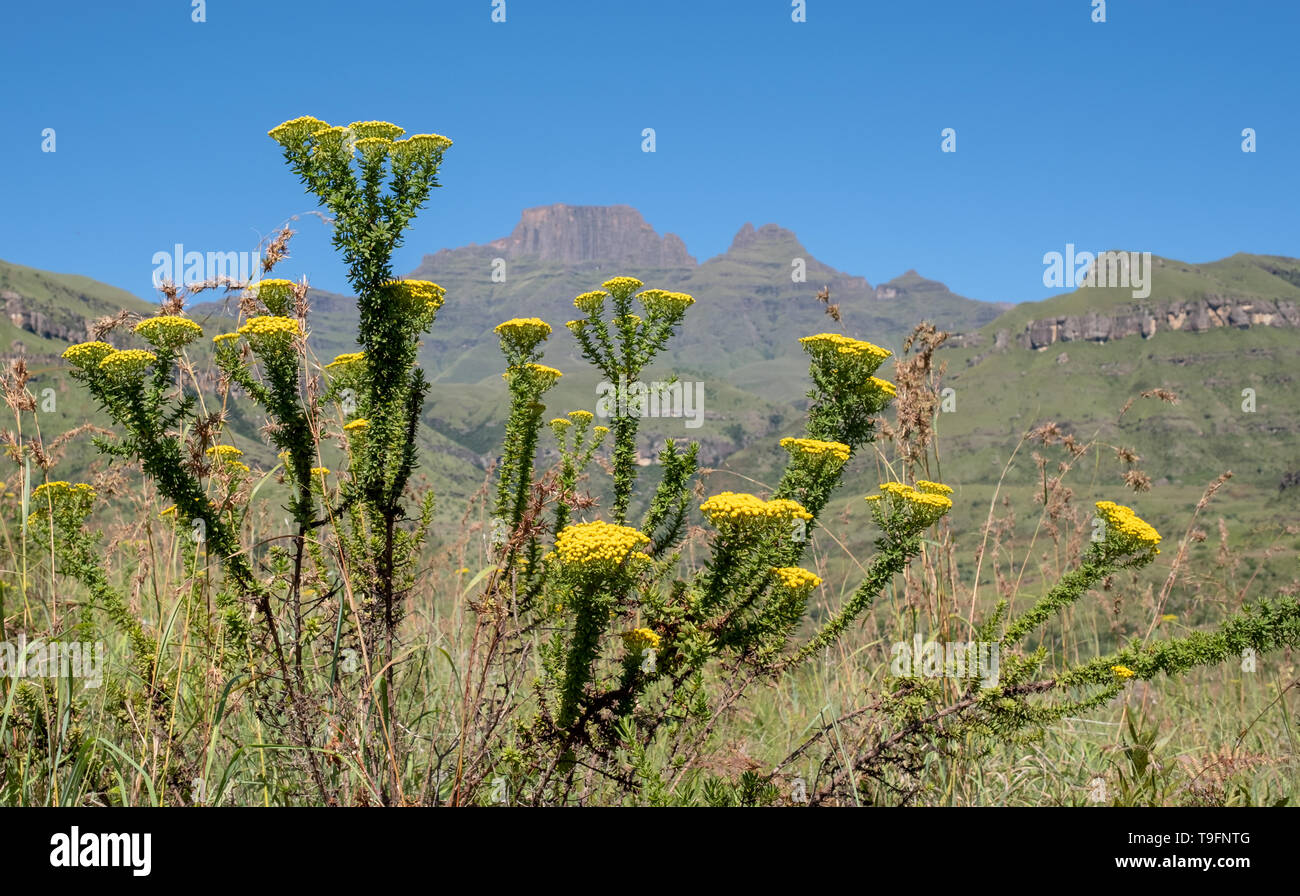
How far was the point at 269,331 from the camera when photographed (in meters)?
3.01

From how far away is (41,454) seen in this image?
3.68 meters

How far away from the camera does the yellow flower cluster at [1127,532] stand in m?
3.06

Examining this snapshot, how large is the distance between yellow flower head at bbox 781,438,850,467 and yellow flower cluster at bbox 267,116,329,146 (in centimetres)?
230

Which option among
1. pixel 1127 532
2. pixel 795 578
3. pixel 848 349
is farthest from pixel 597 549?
pixel 1127 532

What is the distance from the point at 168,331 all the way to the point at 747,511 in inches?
92.8

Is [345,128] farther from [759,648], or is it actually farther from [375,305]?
[759,648]

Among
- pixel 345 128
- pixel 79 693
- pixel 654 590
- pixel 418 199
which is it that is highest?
pixel 345 128

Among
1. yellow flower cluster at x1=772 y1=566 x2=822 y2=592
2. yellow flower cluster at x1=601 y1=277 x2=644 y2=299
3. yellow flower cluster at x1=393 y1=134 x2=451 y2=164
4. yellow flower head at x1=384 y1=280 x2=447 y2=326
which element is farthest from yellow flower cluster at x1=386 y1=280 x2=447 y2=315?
yellow flower cluster at x1=772 y1=566 x2=822 y2=592

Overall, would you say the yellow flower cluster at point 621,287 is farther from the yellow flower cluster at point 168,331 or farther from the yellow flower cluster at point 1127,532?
the yellow flower cluster at point 1127,532

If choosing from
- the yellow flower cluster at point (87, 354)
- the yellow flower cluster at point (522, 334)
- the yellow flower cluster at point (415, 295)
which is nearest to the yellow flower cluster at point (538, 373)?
the yellow flower cluster at point (522, 334)

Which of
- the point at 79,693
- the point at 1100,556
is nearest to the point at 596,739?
the point at 1100,556

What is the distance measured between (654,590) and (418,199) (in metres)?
1.82

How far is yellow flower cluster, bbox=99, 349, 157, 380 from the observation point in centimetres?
292

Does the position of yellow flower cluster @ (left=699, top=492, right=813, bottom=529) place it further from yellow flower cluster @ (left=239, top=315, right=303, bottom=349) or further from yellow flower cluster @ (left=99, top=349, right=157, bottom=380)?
yellow flower cluster @ (left=99, top=349, right=157, bottom=380)
